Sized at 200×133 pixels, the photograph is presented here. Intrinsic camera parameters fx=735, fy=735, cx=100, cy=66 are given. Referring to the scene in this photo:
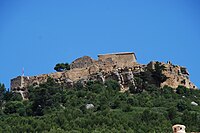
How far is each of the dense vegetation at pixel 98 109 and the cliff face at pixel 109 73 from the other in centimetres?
109

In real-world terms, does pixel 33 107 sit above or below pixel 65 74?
below

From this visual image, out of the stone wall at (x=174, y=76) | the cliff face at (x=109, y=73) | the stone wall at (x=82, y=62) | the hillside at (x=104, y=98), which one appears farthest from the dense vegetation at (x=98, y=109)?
the stone wall at (x=82, y=62)

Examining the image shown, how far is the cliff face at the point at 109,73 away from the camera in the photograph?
61.6 m

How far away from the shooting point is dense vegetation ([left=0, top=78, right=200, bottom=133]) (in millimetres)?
47594

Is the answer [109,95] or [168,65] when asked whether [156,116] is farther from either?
[168,65]

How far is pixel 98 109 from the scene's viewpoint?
54.1m

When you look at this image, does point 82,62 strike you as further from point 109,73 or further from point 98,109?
point 98,109

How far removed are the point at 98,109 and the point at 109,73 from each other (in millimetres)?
8482

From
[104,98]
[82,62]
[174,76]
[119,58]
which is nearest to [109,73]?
[119,58]

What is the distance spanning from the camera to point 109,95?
57.8 metres

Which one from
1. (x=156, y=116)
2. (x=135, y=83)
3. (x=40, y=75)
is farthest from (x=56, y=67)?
(x=156, y=116)

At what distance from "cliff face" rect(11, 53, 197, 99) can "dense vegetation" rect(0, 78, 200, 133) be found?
43.1 inches

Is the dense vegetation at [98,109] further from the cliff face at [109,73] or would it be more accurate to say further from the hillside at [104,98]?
the cliff face at [109,73]

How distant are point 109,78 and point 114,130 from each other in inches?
647
